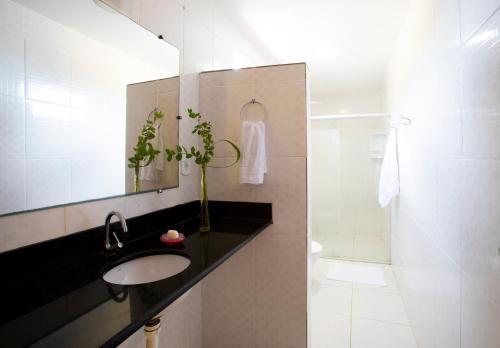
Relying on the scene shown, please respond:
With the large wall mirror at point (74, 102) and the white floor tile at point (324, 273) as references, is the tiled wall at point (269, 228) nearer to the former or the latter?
the large wall mirror at point (74, 102)

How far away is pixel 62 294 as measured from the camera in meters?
0.78

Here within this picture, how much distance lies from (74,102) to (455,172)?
4.95 ft

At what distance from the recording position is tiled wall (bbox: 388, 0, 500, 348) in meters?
0.90

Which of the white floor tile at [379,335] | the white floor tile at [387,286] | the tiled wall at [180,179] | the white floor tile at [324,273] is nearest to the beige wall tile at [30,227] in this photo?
the tiled wall at [180,179]

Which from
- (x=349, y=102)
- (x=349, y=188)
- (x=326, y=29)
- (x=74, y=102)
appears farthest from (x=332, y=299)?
(x=349, y=102)

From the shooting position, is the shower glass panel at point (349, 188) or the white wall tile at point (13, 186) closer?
the white wall tile at point (13, 186)

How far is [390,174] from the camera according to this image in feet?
9.61

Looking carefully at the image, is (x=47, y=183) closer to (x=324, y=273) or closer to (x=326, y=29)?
(x=326, y=29)

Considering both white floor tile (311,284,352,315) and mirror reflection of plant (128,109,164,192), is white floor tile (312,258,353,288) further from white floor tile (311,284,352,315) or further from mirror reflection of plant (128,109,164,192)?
mirror reflection of plant (128,109,164,192)

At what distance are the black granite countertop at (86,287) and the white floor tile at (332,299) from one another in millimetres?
1501

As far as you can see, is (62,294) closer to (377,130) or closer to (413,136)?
(413,136)

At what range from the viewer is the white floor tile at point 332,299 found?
243 centimetres

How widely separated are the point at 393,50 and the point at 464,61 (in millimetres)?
2075

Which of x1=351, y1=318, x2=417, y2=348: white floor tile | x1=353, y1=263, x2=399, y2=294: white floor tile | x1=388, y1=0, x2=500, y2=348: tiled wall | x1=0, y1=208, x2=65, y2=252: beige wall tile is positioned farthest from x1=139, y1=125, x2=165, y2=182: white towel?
x1=353, y1=263, x2=399, y2=294: white floor tile
